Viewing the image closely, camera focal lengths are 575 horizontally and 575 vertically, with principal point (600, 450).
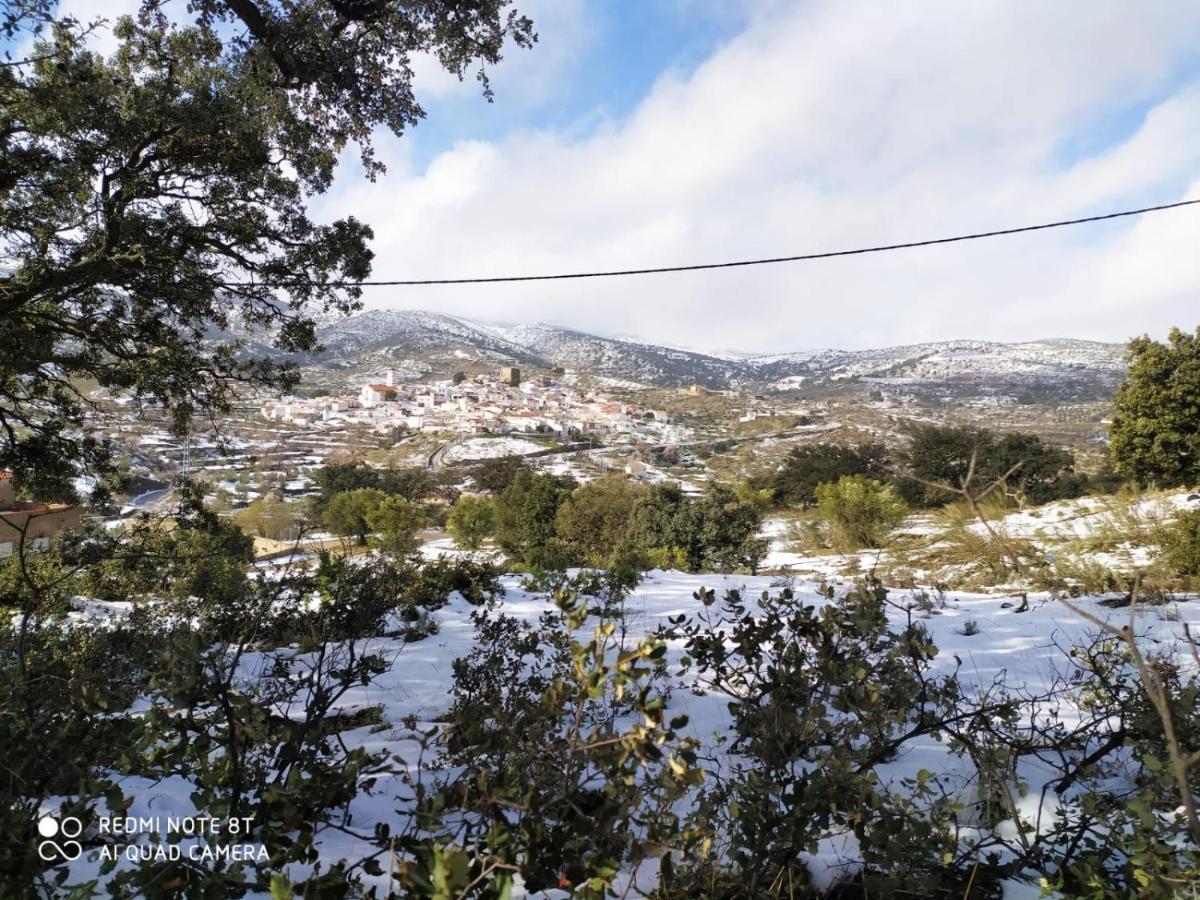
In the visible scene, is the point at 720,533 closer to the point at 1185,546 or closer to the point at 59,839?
the point at 1185,546

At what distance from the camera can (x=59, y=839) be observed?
134cm

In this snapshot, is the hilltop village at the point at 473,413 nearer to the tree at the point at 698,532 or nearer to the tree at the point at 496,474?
the tree at the point at 496,474

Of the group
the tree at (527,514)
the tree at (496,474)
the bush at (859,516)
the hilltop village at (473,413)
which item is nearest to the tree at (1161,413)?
the bush at (859,516)

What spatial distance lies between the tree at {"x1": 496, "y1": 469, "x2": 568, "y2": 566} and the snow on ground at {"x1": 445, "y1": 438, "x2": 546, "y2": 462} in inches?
1030

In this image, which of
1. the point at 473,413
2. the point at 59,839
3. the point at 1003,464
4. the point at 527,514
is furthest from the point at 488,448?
the point at 59,839

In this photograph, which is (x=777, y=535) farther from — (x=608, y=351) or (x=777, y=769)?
(x=608, y=351)

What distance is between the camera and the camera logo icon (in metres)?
1.18

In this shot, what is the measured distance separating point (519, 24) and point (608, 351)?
8456 cm

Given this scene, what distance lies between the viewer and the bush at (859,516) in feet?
44.5

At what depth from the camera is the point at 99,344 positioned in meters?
5.21

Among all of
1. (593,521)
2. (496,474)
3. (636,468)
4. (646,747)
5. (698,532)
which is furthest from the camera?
(636,468)

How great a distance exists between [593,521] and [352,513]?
9.46 metres

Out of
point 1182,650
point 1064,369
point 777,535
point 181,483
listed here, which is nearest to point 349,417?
point 777,535

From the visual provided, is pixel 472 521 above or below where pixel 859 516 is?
below
